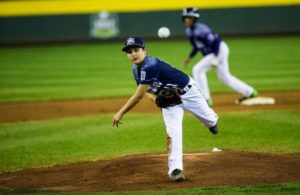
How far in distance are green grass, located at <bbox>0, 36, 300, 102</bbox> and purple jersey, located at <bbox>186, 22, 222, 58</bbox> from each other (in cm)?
341

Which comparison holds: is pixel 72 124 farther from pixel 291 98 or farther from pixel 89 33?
pixel 89 33

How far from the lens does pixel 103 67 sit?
81.0 ft

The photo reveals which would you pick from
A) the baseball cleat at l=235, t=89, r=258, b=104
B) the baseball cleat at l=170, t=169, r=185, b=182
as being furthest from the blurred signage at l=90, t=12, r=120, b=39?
the baseball cleat at l=170, t=169, r=185, b=182

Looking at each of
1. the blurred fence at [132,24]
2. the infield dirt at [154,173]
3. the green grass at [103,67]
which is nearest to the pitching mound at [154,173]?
the infield dirt at [154,173]


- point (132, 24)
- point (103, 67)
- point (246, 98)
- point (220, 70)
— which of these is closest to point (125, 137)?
point (220, 70)

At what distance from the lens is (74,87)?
773 inches

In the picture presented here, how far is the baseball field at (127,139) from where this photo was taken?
7.82 metres

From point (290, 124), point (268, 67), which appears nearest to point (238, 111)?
point (290, 124)

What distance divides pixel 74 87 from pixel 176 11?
1524 cm

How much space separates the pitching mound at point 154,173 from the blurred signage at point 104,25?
83.3 ft

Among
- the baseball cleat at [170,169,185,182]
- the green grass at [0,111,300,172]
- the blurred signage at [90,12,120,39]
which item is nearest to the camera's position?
the baseball cleat at [170,169,185,182]

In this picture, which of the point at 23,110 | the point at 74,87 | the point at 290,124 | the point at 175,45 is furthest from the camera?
the point at 175,45

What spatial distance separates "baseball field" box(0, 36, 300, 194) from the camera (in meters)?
7.82

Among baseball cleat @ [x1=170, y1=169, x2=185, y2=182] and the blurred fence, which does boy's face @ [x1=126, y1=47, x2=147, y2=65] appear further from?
the blurred fence
